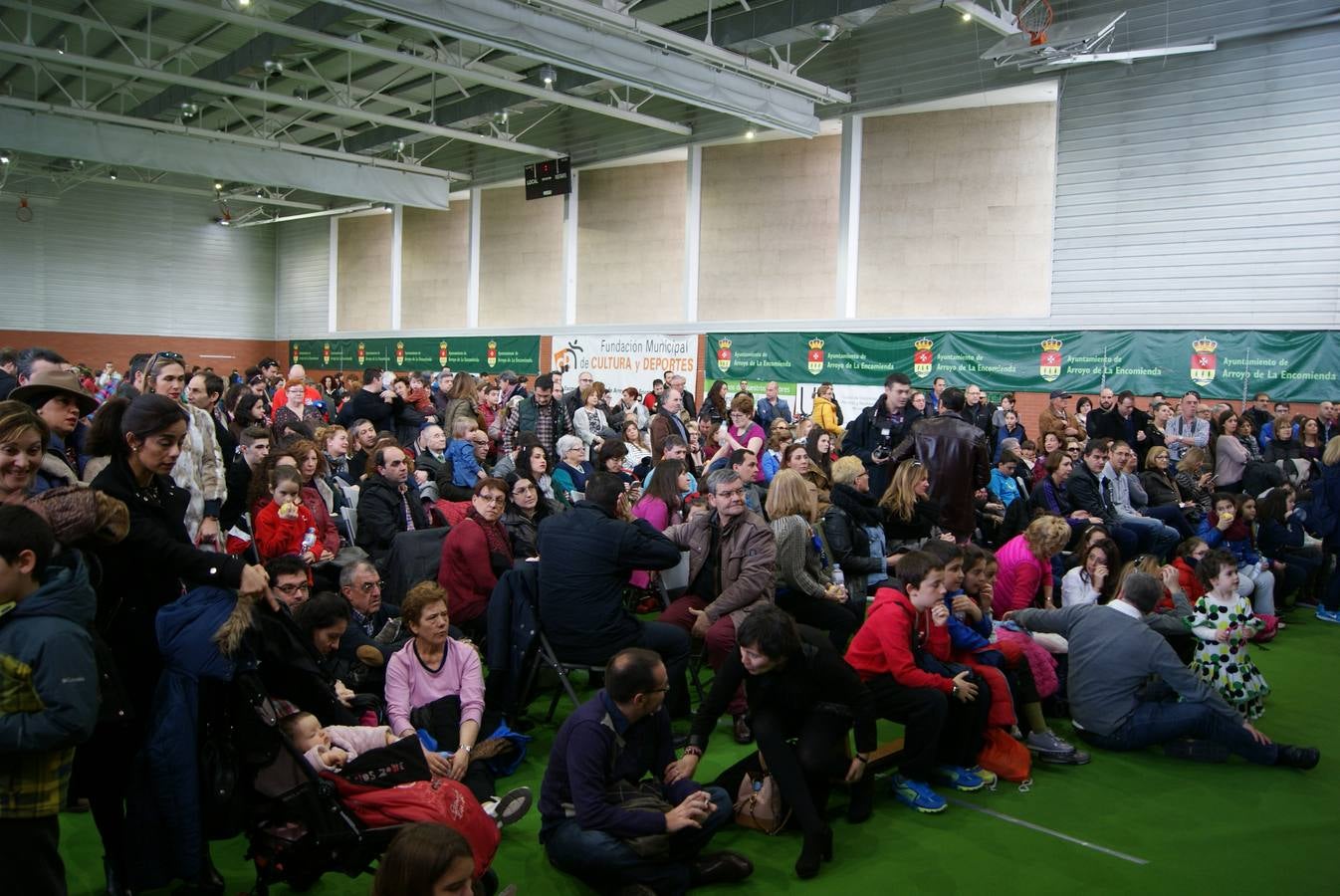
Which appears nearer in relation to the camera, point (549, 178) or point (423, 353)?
point (549, 178)

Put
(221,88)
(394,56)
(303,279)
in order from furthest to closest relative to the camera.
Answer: (303,279)
(221,88)
(394,56)

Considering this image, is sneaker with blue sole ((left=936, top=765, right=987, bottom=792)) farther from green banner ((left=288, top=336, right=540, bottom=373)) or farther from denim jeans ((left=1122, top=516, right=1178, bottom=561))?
green banner ((left=288, top=336, right=540, bottom=373))

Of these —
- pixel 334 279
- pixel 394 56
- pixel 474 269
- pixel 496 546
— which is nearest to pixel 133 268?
pixel 334 279

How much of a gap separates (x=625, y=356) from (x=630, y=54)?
273 inches

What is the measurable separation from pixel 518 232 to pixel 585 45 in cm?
914

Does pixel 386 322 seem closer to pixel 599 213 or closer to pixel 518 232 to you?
pixel 518 232

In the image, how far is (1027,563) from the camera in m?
5.60

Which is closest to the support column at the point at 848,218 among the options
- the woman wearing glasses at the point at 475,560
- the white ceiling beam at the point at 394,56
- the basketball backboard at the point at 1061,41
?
the white ceiling beam at the point at 394,56

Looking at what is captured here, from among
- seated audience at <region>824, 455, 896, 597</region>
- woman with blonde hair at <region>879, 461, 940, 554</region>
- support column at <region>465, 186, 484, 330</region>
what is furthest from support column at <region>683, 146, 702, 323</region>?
seated audience at <region>824, 455, 896, 597</region>

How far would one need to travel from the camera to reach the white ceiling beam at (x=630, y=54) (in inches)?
383

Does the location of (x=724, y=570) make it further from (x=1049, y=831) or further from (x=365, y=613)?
(x=1049, y=831)

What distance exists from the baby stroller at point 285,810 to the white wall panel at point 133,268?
76.3ft

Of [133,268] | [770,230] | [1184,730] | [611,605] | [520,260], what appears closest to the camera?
[611,605]

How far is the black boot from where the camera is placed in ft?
10.9
